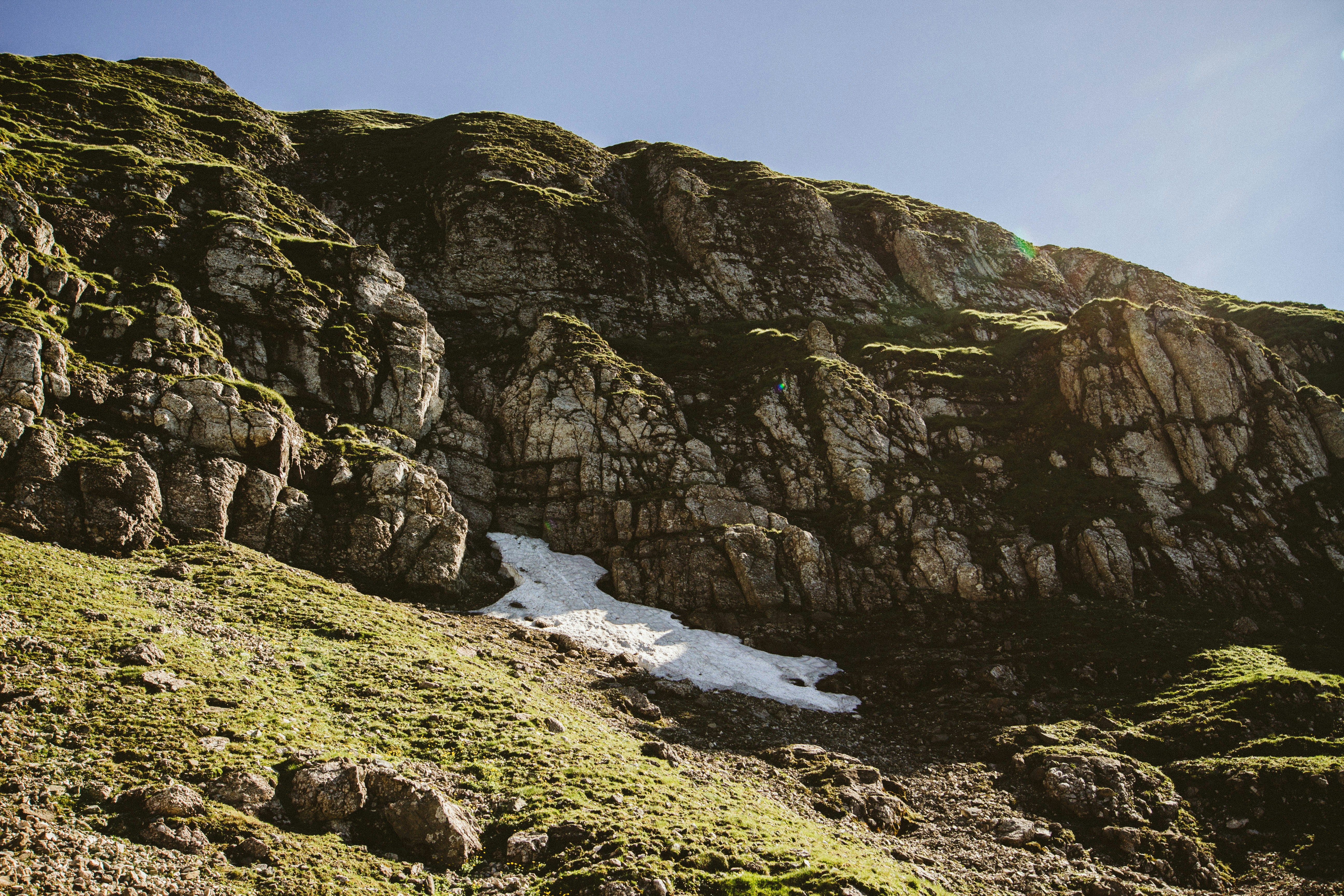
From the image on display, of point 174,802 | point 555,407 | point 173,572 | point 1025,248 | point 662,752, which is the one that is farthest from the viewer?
point 1025,248

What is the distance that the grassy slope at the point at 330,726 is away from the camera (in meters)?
17.6

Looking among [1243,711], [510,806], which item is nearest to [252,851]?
[510,806]

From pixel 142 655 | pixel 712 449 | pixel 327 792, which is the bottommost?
pixel 327 792

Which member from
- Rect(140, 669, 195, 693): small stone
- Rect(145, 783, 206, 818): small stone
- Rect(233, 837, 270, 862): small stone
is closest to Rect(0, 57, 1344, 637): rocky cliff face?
Rect(140, 669, 195, 693): small stone

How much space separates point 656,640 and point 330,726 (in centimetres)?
2486

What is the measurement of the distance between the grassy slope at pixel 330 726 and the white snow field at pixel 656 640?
354 inches

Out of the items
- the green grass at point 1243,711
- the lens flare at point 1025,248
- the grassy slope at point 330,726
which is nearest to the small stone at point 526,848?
the grassy slope at point 330,726

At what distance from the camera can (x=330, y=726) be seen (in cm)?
2319

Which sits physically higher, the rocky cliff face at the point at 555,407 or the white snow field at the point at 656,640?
the rocky cliff face at the point at 555,407

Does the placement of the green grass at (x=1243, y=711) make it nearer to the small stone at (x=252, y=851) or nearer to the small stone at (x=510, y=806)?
the small stone at (x=510, y=806)

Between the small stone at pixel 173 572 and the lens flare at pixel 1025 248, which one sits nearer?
the small stone at pixel 173 572

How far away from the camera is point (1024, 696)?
39719 mm

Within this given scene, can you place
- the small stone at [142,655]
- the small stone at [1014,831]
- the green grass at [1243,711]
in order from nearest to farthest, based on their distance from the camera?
the small stone at [142,655] → the small stone at [1014,831] → the green grass at [1243,711]

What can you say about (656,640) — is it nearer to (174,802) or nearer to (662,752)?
(662,752)
